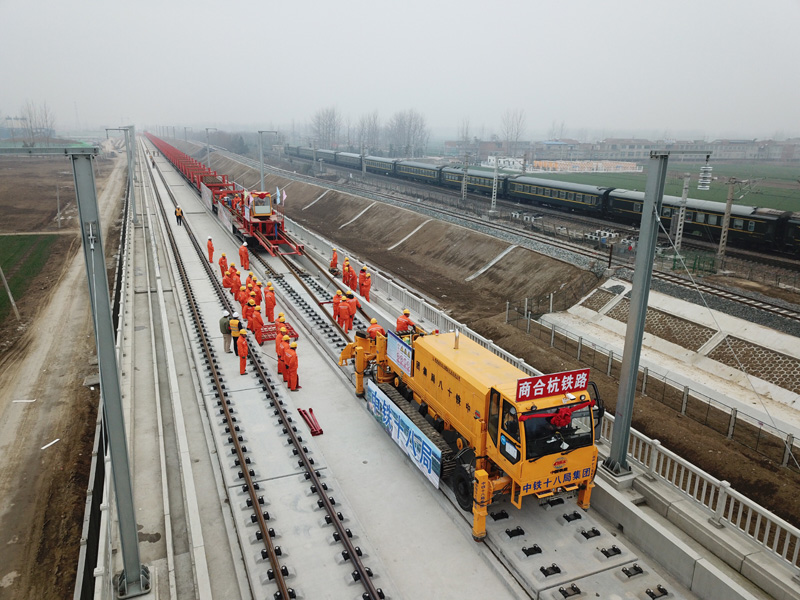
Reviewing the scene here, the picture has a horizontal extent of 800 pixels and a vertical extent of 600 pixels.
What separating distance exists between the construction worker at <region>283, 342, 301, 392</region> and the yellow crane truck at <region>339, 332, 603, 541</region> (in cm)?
283

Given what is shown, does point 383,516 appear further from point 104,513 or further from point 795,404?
point 795,404

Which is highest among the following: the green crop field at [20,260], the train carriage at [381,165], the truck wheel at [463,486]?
the train carriage at [381,165]

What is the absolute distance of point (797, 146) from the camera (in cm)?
9275

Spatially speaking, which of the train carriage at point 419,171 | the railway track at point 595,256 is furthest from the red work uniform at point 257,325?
the train carriage at point 419,171

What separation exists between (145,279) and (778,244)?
2928 centimetres

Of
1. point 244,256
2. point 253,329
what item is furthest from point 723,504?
point 244,256

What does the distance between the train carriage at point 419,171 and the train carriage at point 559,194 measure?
11958 millimetres

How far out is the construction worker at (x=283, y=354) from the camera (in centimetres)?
1350

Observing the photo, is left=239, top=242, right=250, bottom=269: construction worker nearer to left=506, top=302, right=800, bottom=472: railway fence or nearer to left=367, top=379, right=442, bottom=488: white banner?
left=506, top=302, right=800, bottom=472: railway fence

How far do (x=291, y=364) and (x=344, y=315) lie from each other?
3697 mm

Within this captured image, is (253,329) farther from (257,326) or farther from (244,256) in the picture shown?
(244,256)

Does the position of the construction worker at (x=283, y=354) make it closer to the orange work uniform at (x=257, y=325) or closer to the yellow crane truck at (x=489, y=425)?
the orange work uniform at (x=257, y=325)

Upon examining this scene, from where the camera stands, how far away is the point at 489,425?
8648mm

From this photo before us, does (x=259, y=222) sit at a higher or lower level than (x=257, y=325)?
higher
